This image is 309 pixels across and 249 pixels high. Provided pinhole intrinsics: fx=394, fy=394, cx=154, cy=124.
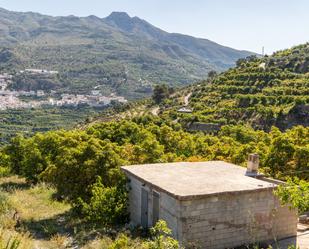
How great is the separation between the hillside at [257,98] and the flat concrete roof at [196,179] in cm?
3825

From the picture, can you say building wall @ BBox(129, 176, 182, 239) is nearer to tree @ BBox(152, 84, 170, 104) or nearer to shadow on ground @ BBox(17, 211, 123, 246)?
shadow on ground @ BBox(17, 211, 123, 246)

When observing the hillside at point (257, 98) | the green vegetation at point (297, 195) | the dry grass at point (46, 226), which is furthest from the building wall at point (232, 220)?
the hillside at point (257, 98)

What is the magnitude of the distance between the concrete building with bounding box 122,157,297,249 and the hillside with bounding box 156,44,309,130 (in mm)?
39899

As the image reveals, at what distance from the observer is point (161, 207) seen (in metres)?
11.5

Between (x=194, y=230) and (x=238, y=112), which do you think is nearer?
(x=194, y=230)

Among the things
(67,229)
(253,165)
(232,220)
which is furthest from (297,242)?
(67,229)

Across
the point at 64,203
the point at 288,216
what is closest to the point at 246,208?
the point at 288,216

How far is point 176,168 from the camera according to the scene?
47.3 feet

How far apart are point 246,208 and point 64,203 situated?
832 cm

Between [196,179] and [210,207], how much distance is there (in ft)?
5.74

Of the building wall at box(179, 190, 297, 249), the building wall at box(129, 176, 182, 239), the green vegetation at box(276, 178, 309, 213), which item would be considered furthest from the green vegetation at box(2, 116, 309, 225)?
the green vegetation at box(276, 178, 309, 213)

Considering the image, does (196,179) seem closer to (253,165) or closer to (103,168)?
(253,165)

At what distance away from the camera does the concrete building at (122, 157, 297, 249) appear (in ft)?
35.1

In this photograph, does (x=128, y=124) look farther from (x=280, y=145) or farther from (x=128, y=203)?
(x=128, y=203)
